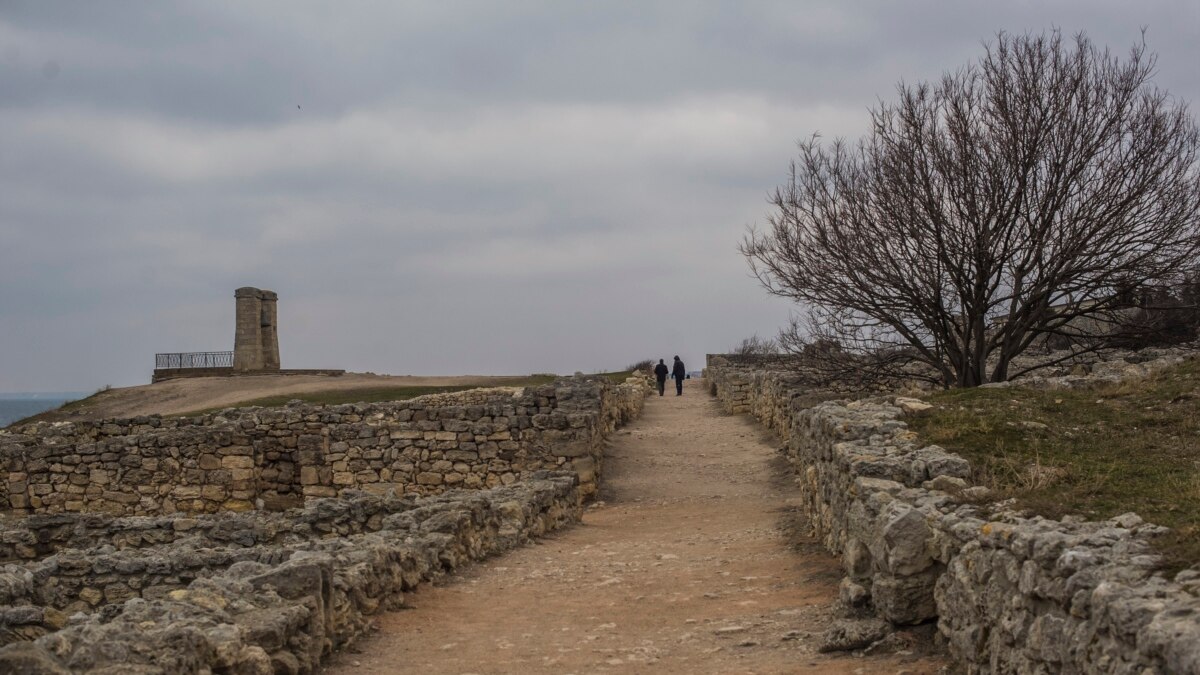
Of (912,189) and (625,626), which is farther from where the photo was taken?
(912,189)

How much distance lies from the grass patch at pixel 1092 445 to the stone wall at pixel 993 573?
28 cm

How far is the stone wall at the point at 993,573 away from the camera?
3.93 meters

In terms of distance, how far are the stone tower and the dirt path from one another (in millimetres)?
35506

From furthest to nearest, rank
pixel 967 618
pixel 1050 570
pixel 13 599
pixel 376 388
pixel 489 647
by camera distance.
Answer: pixel 376 388 → pixel 13 599 → pixel 489 647 → pixel 967 618 → pixel 1050 570

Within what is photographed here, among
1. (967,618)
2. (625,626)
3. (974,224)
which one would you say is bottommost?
(625,626)

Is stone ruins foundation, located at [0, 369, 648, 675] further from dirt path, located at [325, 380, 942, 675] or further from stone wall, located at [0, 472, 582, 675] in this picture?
dirt path, located at [325, 380, 942, 675]

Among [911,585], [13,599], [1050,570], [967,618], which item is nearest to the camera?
[1050,570]

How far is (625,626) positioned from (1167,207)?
544 inches

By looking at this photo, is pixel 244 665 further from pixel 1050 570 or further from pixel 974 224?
pixel 974 224

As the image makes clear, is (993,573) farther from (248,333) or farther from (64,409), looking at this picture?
(248,333)

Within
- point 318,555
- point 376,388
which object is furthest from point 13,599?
point 376,388

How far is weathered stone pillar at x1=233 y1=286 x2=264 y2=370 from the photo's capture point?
48.4 m

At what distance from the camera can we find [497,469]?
59.9 ft

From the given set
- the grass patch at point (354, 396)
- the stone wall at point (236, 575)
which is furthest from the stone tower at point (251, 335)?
the stone wall at point (236, 575)
